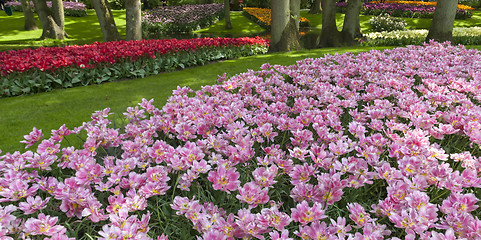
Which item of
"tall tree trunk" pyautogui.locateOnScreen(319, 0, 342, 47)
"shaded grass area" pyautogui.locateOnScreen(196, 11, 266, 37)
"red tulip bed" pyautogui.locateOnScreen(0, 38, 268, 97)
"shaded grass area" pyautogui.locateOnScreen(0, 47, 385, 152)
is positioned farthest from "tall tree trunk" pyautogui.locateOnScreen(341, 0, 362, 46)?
"shaded grass area" pyautogui.locateOnScreen(196, 11, 266, 37)

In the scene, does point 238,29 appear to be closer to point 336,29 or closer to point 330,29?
point 330,29

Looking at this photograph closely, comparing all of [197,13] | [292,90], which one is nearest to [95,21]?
[197,13]

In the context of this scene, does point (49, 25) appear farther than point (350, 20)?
Yes

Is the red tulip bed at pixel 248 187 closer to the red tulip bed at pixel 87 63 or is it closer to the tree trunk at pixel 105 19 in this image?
the red tulip bed at pixel 87 63

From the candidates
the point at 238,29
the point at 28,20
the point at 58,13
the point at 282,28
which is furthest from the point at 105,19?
the point at 238,29

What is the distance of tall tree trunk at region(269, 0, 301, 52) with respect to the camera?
10969 millimetres

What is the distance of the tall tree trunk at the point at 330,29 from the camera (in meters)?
14.3

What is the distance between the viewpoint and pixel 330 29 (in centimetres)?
1441

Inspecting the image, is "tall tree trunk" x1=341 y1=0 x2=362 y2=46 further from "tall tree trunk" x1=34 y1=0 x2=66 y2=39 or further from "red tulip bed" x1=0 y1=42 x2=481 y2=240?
"tall tree trunk" x1=34 y1=0 x2=66 y2=39

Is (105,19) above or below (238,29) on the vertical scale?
above

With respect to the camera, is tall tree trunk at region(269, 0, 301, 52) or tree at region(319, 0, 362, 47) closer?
tall tree trunk at region(269, 0, 301, 52)

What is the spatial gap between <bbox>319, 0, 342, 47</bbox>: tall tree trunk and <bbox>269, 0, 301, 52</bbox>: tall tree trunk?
109 inches

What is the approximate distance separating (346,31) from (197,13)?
20.4m

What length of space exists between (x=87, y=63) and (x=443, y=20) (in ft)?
41.5
